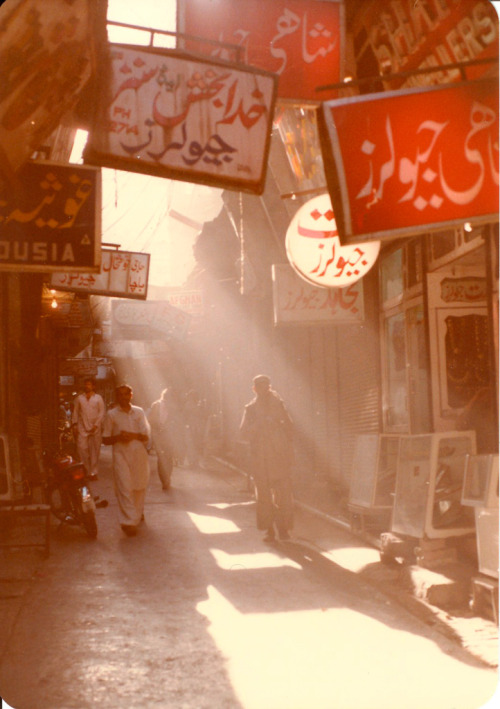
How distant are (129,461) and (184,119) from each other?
6.69 m

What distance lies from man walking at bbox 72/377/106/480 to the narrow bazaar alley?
5874 millimetres

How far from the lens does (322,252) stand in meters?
8.87

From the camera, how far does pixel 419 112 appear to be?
5086 mm

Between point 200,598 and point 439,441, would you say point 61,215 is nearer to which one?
point 200,598

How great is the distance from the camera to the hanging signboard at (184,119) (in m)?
5.66

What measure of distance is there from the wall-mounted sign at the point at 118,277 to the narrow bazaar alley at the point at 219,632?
4067mm

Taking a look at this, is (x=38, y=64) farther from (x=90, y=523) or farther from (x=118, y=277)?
(x=118, y=277)

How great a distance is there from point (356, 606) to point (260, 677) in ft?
6.86

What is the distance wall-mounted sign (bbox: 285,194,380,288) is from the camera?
28.8ft

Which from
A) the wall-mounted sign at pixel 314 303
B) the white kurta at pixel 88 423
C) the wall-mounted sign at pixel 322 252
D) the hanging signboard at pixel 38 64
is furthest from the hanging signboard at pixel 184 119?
the white kurta at pixel 88 423

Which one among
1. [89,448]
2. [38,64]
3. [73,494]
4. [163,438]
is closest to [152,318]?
[89,448]

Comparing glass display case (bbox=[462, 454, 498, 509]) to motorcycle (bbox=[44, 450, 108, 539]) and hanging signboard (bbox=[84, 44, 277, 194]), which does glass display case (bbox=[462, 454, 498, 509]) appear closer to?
hanging signboard (bbox=[84, 44, 277, 194])

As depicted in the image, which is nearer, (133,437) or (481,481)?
(481,481)

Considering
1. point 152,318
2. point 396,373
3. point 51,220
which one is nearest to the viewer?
point 51,220
